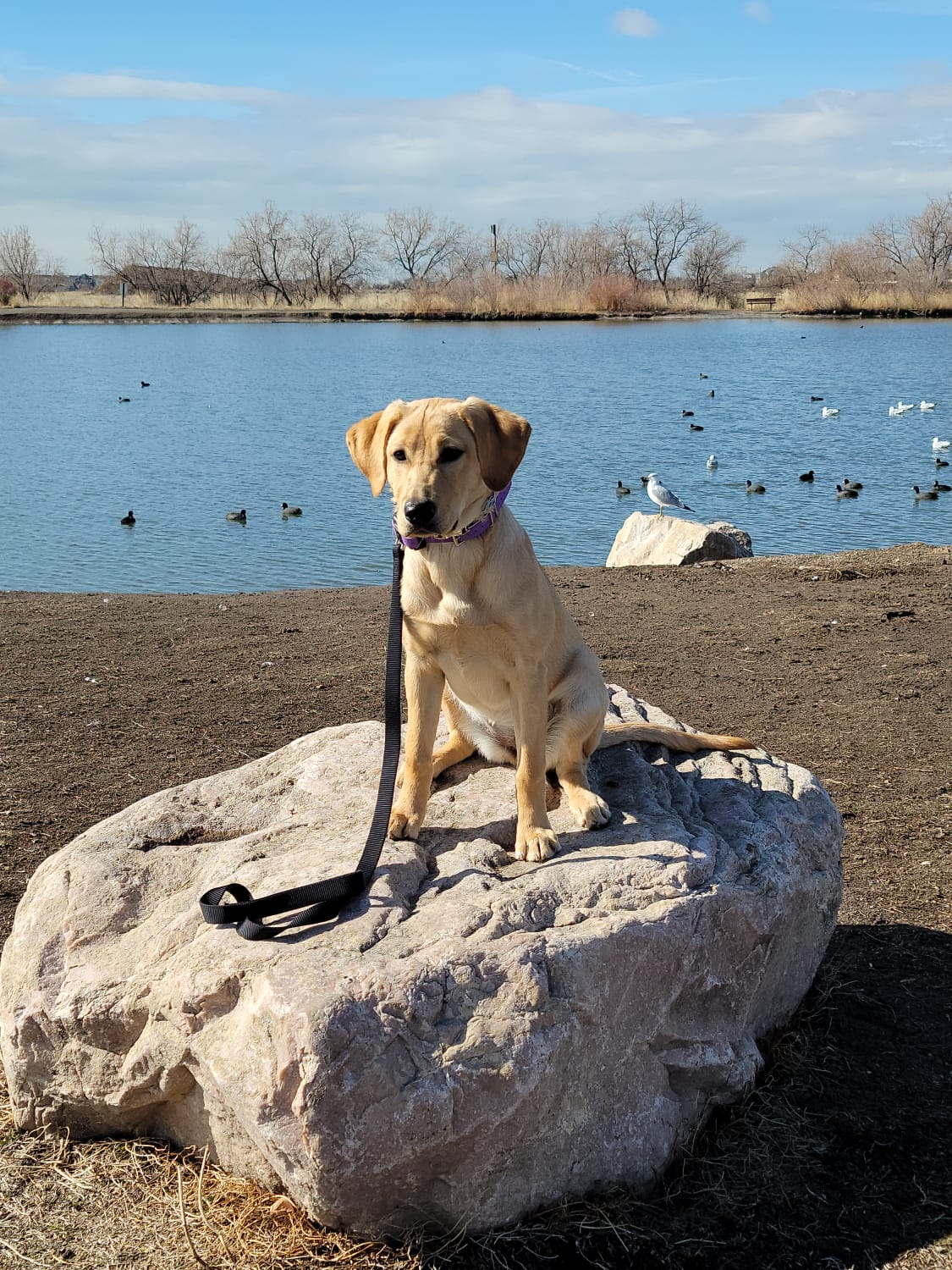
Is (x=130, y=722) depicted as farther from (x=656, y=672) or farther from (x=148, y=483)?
(x=148, y=483)

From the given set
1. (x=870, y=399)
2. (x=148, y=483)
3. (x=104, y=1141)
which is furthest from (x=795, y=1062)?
(x=870, y=399)

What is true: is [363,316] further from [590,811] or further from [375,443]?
[590,811]

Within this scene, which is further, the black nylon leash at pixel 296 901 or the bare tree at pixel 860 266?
the bare tree at pixel 860 266

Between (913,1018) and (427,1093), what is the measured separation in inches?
93.8

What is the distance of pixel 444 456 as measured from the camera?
3920 mm

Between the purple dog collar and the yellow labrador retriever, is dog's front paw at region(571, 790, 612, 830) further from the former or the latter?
the purple dog collar

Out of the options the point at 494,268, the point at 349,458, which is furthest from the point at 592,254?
the point at 349,458

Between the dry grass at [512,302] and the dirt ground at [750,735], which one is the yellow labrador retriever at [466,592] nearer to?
the dirt ground at [750,735]

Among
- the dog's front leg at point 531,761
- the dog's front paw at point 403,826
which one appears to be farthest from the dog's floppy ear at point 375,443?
the dog's front paw at point 403,826

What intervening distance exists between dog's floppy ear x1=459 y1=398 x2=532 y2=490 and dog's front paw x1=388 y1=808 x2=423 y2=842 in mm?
1207

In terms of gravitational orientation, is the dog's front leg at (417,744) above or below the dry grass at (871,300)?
below

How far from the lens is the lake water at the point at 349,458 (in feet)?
53.1

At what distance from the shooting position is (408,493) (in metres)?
3.86

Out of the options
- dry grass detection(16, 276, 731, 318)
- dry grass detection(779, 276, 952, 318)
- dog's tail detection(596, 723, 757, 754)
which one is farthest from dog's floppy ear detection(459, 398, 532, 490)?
dry grass detection(779, 276, 952, 318)
